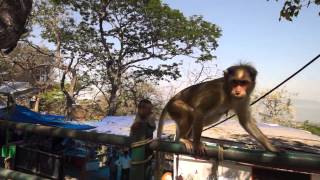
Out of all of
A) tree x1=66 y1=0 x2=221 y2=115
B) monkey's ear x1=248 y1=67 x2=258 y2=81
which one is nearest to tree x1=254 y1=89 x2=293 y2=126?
tree x1=66 y1=0 x2=221 y2=115

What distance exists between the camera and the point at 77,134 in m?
2.03

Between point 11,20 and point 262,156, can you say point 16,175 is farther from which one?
point 11,20

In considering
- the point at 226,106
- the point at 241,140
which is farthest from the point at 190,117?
the point at 241,140

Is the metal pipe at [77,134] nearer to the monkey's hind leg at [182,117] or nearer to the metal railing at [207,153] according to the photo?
the metal railing at [207,153]

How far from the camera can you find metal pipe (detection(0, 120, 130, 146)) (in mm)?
1873

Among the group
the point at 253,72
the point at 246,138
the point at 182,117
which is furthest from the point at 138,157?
the point at 246,138

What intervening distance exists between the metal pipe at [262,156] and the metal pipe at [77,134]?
0.20 m

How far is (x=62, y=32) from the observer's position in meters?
19.7

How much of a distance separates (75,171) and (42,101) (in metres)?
12.3

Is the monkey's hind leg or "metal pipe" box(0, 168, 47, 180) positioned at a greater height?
the monkey's hind leg

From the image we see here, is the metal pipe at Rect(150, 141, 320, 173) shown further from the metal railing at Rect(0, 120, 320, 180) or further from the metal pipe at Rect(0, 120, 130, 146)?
the metal pipe at Rect(0, 120, 130, 146)

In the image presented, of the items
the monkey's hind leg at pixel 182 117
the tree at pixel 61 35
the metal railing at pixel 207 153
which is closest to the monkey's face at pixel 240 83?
the monkey's hind leg at pixel 182 117

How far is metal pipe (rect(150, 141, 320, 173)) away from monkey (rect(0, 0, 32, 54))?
269 cm

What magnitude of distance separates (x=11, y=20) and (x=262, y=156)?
315 centimetres
